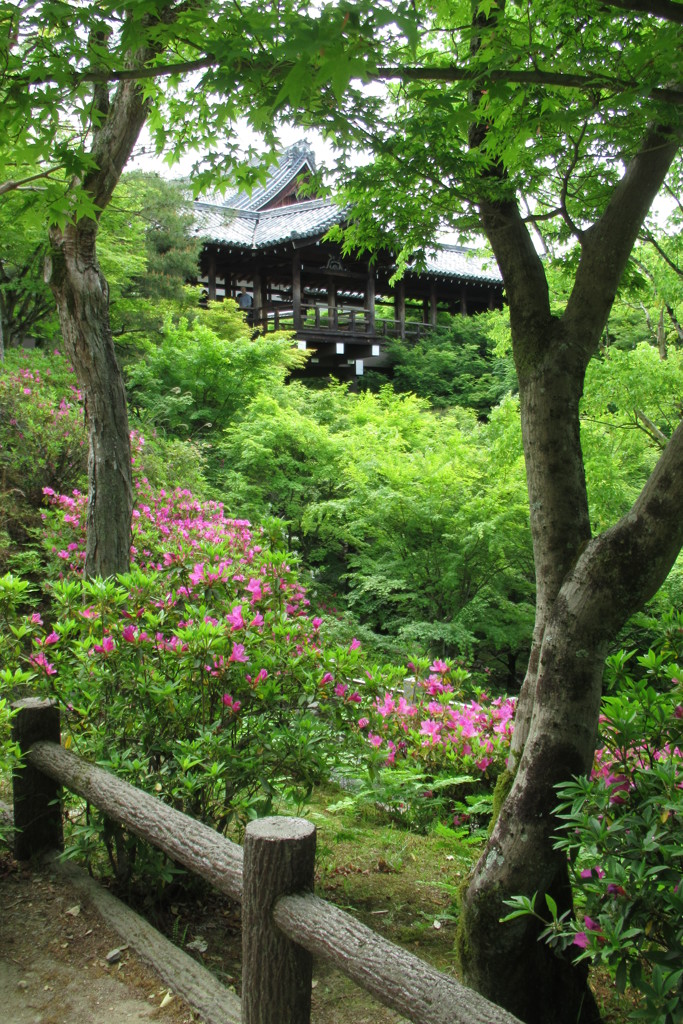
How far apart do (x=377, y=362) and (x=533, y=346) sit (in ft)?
54.1

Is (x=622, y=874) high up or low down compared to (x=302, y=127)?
down

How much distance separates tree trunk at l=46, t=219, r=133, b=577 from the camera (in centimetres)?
443

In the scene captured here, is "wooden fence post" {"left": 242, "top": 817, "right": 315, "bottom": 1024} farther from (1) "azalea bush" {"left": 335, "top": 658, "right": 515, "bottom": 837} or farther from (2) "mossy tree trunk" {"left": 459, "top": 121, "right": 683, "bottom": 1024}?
(1) "azalea bush" {"left": 335, "top": 658, "right": 515, "bottom": 837}

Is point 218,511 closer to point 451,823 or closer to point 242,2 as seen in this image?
point 451,823

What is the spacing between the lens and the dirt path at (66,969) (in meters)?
2.29

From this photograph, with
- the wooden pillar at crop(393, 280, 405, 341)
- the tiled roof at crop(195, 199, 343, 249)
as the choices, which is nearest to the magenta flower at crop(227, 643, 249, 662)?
the tiled roof at crop(195, 199, 343, 249)

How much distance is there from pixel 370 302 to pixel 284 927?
17.6m

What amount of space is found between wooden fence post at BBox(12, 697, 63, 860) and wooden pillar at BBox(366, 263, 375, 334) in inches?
623

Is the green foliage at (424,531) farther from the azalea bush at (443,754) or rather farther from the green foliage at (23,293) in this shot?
the green foliage at (23,293)

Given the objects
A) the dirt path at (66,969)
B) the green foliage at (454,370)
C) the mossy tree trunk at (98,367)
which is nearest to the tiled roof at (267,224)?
the green foliage at (454,370)

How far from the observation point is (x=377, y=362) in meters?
18.8

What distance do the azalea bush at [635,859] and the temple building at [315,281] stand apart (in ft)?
47.8

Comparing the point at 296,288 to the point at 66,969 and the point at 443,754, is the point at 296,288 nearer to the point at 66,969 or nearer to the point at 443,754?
the point at 443,754

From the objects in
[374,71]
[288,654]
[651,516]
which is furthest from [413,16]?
[288,654]
